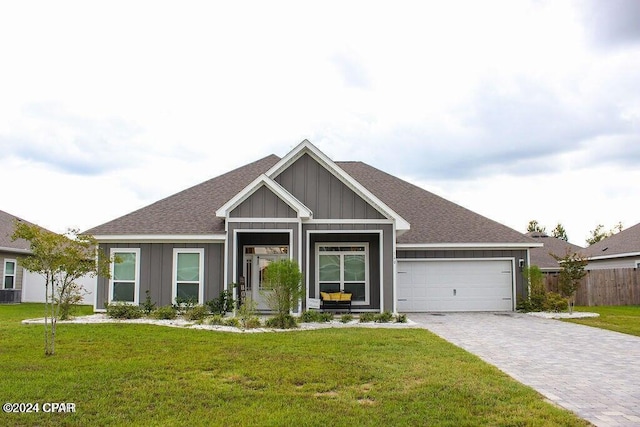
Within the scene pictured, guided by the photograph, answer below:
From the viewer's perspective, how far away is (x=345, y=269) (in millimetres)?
19547

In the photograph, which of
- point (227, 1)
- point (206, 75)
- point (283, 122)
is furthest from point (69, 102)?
point (283, 122)

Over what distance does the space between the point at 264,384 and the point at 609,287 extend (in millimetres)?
23509

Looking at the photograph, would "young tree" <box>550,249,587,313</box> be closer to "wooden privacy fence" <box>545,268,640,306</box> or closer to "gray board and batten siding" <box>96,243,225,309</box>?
"wooden privacy fence" <box>545,268,640,306</box>

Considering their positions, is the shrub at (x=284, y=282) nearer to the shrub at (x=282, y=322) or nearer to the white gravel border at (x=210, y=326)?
the shrub at (x=282, y=322)

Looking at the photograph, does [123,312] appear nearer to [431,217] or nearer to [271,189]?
[271,189]

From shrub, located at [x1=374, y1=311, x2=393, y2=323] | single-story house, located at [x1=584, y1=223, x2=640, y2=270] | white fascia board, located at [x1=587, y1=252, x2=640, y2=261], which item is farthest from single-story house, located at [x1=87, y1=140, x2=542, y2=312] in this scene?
single-story house, located at [x1=584, y1=223, x2=640, y2=270]

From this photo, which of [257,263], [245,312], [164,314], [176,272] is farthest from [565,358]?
[176,272]

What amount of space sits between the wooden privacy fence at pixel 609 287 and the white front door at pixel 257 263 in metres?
13.2

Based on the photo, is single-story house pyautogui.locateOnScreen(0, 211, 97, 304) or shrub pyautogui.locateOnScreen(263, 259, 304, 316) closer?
shrub pyautogui.locateOnScreen(263, 259, 304, 316)

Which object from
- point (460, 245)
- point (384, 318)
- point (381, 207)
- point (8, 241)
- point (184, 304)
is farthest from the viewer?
point (8, 241)

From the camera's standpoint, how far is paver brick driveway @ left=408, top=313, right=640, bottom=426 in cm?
673

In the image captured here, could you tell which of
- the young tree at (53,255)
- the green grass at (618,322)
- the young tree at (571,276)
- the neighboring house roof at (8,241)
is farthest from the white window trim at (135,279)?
the young tree at (571,276)

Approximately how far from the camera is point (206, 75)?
16.2m

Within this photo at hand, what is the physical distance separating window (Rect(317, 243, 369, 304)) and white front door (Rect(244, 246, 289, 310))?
4.80 feet
